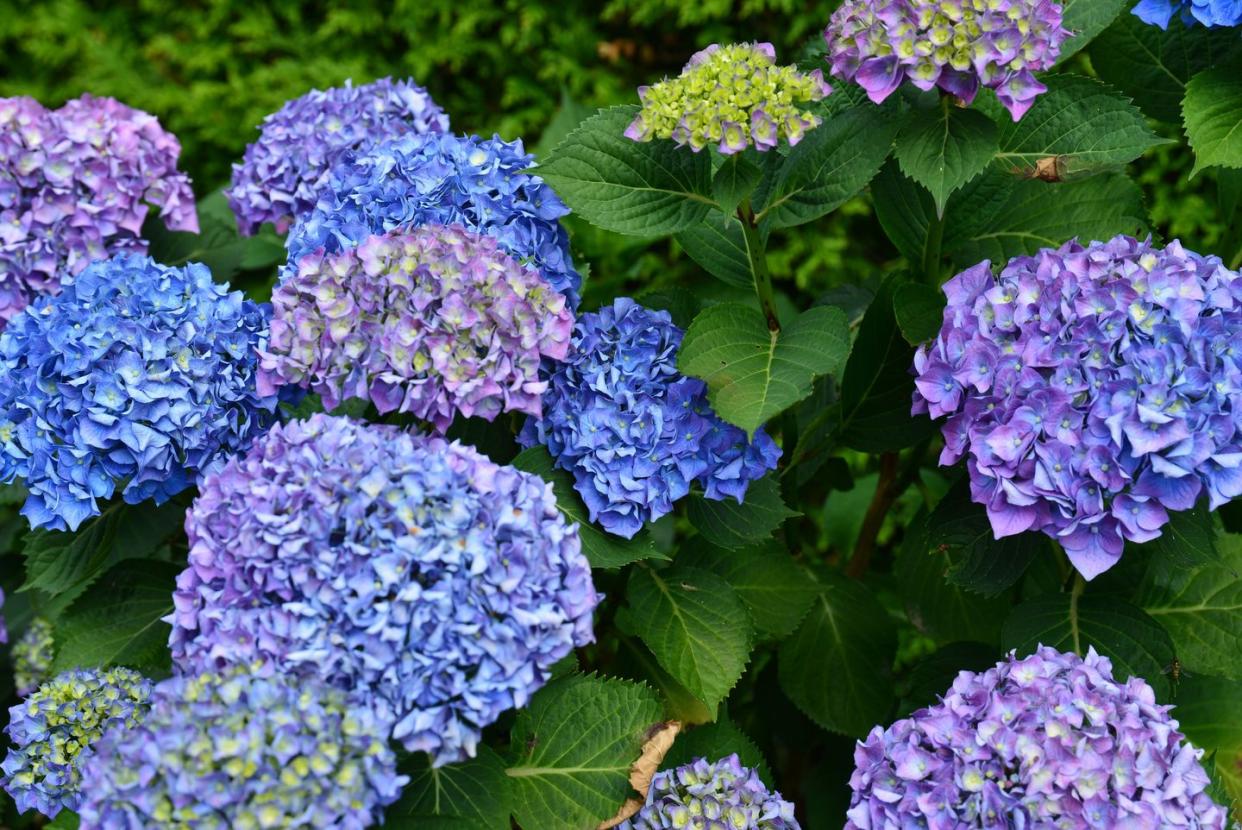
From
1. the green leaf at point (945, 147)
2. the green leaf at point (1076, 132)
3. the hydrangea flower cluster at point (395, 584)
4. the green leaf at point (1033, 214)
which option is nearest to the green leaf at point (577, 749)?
the hydrangea flower cluster at point (395, 584)

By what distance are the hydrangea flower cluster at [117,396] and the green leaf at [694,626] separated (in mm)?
759

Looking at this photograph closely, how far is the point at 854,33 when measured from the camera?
1.98m

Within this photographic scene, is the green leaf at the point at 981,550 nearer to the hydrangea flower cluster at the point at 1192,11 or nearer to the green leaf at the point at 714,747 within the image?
the green leaf at the point at 714,747

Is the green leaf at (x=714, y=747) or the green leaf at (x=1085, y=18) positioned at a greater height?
the green leaf at (x=1085, y=18)

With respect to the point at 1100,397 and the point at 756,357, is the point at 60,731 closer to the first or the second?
the point at 756,357

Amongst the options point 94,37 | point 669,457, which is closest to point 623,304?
point 669,457

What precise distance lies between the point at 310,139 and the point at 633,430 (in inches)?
40.8

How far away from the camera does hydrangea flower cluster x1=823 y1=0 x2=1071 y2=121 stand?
189 centimetres

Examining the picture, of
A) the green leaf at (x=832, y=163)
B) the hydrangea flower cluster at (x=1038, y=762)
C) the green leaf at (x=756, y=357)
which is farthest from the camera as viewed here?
the green leaf at (x=832, y=163)

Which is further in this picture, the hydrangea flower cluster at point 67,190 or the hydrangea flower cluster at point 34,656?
the hydrangea flower cluster at point 34,656

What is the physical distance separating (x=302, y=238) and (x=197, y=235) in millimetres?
943

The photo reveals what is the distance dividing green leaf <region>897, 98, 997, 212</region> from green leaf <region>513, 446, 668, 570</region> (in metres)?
0.74

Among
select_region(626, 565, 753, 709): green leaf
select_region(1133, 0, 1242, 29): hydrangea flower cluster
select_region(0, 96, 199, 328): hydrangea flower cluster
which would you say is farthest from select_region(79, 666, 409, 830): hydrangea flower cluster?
select_region(1133, 0, 1242, 29): hydrangea flower cluster

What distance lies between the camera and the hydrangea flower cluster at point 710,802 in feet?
6.53
